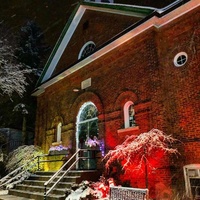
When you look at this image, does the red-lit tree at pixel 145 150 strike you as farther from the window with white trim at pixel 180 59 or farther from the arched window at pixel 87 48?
the arched window at pixel 87 48

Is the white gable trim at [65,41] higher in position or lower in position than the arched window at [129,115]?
higher

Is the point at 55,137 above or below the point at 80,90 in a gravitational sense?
below

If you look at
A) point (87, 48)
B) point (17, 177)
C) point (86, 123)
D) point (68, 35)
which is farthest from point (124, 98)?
point (68, 35)

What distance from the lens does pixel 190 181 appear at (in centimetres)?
754

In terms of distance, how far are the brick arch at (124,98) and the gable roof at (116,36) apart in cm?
233

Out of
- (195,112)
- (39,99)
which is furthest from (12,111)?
(195,112)

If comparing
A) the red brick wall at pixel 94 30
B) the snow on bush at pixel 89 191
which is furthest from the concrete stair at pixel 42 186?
the red brick wall at pixel 94 30

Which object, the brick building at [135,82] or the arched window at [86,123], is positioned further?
the arched window at [86,123]

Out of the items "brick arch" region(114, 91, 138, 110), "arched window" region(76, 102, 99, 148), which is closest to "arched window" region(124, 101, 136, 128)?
"brick arch" region(114, 91, 138, 110)

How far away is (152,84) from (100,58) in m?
3.53

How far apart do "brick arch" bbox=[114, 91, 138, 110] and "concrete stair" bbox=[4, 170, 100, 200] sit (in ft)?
9.46

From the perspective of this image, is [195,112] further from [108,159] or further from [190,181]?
[108,159]

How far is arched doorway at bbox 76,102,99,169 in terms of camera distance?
455 inches

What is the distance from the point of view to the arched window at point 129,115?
31.9ft
